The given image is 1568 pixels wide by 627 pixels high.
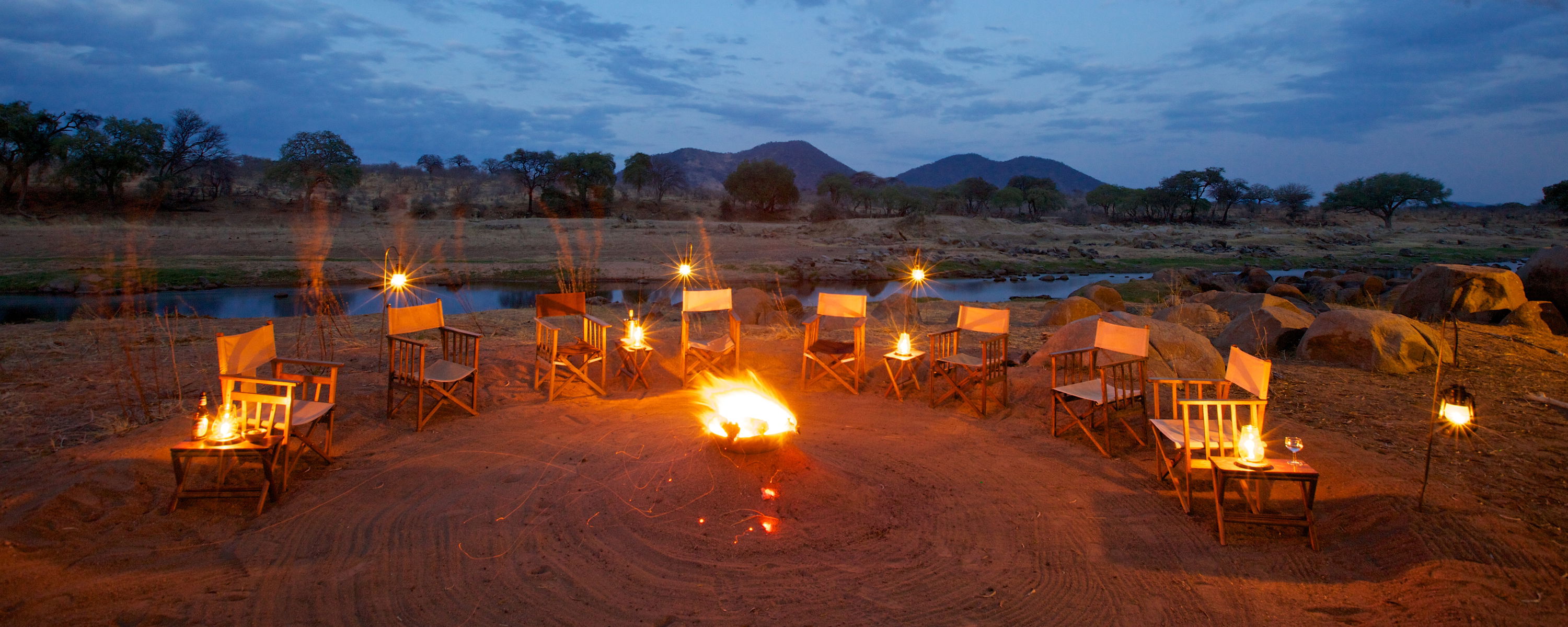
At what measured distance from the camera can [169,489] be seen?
13.9ft

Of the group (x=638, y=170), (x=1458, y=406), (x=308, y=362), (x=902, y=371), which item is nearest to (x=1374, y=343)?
(x=1458, y=406)

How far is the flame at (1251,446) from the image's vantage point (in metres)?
3.89

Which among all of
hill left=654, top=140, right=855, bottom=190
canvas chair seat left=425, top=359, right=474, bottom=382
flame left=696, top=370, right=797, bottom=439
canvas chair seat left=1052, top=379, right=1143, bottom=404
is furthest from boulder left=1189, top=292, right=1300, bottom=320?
hill left=654, top=140, right=855, bottom=190

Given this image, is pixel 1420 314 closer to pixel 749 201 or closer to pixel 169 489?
pixel 169 489

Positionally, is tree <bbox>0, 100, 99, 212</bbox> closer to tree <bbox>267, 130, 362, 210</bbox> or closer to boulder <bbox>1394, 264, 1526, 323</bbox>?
tree <bbox>267, 130, 362, 210</bbox>

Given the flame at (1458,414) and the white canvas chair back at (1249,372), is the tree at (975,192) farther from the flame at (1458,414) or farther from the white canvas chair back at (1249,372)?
the flame at (1458,414)

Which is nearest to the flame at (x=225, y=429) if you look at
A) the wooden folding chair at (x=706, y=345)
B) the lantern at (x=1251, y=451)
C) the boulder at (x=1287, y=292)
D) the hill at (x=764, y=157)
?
the wooden folding chair at (x=706, y=345)

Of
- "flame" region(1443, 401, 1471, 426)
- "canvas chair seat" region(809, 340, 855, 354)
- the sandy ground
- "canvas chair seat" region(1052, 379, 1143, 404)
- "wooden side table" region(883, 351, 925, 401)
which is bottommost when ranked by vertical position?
the sandy ground

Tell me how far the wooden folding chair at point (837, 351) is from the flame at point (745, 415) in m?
0.69

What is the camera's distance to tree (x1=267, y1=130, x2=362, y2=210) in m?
35.8

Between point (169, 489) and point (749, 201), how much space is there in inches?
1795

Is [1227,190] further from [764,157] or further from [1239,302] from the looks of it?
[764,157]

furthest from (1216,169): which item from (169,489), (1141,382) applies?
(169,489)

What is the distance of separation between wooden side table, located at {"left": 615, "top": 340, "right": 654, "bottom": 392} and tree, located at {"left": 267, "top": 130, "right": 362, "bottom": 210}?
35202 mm
